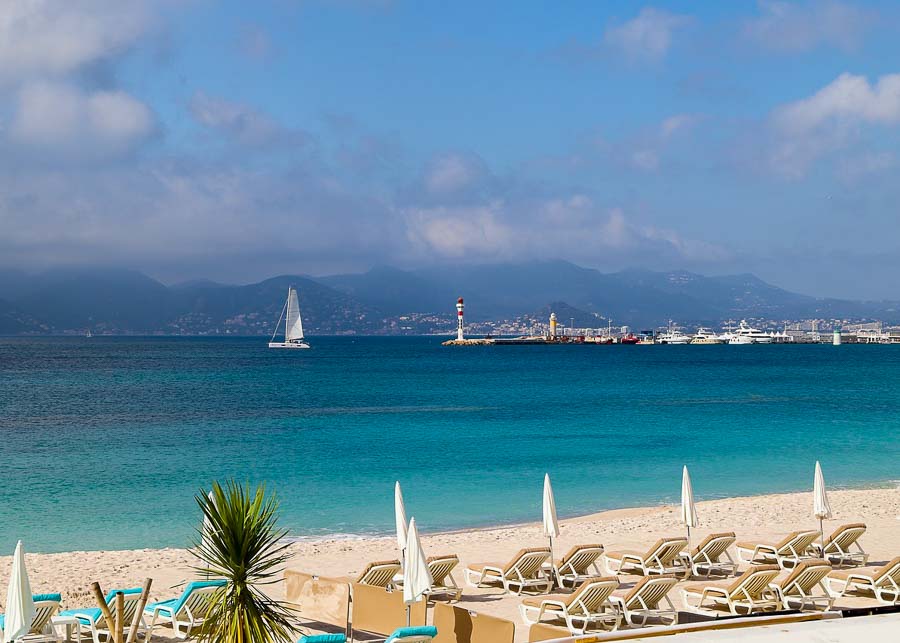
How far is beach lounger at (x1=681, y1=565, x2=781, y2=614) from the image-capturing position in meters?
10.5

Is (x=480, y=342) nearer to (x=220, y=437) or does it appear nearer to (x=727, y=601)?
(x=220, y=437)

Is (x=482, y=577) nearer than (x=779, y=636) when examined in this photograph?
No

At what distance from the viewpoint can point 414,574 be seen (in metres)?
9.40

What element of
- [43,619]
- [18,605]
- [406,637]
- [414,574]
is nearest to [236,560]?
[406,637]

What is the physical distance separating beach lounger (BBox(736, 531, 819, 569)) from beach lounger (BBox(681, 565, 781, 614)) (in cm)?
237

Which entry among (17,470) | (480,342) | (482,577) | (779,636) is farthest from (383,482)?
(480,342)

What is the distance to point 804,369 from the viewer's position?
93688 mm

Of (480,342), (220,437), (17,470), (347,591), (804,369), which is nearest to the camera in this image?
(347,591)

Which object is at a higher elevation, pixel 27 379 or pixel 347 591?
pixel 27 379

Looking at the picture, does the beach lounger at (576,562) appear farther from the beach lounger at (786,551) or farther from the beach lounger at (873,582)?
the beach lounger at (873,582)

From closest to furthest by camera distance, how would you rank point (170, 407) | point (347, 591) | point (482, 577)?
point (347, 591)
point (482, 577)
point (170, 407)

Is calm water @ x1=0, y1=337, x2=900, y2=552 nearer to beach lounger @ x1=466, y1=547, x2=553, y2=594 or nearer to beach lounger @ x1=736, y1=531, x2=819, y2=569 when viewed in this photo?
beach lounger @ x1=466, y1=547, x2=553, y2=594

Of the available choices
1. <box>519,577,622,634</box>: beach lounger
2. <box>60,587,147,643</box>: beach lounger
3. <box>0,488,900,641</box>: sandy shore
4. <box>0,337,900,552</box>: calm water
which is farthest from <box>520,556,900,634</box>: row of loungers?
<box>0,337,900,552</box>: calm water

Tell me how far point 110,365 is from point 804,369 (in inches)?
2675
